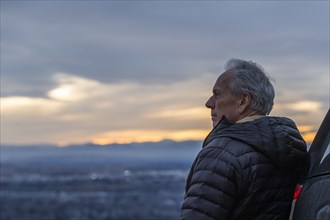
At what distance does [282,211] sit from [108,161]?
299 ft

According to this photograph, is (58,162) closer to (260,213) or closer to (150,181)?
(150,181)

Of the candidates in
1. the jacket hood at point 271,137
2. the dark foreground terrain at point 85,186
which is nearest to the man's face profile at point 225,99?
the jacket hood at point 271,137

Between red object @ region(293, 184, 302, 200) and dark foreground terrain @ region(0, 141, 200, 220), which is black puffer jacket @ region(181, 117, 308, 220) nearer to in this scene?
red object @ region(293, 184, 302, 200)

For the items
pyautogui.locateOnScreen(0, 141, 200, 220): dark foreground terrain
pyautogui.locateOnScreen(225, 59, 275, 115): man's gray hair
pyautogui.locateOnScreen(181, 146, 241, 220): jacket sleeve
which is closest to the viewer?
pyautogui.locateOnScreen(181, 146, 241, 220): jacket sleeve

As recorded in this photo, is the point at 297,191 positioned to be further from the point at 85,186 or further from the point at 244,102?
the point at 85,186

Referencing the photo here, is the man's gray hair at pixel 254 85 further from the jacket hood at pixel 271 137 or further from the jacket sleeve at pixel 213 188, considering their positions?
the jacket sleeve at pixel 213 188

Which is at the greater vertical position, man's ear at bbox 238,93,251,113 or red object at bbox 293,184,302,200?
man's ear at bbox 238,93,251,113

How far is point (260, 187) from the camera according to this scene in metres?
3.12

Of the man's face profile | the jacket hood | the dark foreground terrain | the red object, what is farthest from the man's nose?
the dark foreground terrain

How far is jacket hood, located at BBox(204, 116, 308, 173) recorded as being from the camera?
10.2 ft

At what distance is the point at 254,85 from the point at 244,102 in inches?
3.2

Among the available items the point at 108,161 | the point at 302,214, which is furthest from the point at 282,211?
the point at 108,161

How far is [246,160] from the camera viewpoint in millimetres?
3076

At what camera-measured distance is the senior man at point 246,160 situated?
3.03m
